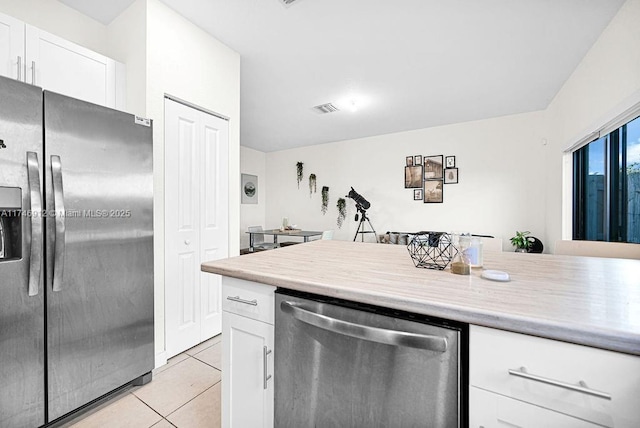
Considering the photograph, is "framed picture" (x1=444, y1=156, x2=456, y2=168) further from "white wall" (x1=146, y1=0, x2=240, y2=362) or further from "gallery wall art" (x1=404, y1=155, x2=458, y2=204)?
"white wall" (x1=146, y1=0, x2=240, y2=362)

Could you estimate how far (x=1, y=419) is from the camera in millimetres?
1183

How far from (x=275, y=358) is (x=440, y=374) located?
542 mm

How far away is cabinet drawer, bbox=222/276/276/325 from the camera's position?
0.98m

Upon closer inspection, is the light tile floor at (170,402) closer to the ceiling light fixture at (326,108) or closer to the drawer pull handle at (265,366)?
the drawer pull handle at (265,366)

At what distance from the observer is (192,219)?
2.17 meters

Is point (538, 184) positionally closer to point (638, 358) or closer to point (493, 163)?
point (493, 163)

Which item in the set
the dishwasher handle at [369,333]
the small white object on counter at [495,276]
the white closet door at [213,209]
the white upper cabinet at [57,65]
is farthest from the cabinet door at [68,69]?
the small white object on counter at [495,276]

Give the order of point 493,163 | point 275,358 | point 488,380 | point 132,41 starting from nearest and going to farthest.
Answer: point 488,380 < point 275,358 < point 132,41 < point 493,163

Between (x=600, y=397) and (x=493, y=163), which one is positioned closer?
(x=600, y=397)

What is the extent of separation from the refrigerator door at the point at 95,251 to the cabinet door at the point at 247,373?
2.98 feet

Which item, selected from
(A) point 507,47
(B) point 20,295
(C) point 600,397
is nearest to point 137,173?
(B) point 20,295

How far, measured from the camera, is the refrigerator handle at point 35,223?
1.25m

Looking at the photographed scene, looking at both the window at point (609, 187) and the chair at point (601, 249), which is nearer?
the chair at point (601, 249)

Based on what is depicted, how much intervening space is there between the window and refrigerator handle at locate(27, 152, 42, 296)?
3.83m
